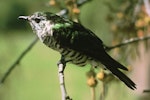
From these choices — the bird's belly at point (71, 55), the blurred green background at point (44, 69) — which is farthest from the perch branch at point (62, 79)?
the blurred green background at point (44, 69)

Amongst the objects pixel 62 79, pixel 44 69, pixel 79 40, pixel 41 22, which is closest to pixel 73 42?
pixel 79 40

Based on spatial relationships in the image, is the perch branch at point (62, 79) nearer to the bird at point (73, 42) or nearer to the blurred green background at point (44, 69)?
the bird at point (73, 42)

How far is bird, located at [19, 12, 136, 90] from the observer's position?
2.55m

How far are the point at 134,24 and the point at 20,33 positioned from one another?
27.5ft

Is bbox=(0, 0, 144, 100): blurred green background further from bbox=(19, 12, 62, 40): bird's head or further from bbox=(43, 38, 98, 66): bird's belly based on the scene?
→ bbox=(19, 12, 62, 40): bird's head

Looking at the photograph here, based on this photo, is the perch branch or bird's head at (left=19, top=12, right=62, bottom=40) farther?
bird's head at (left=19, top=12, right=62, bottom=40)

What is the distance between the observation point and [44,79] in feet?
28.8

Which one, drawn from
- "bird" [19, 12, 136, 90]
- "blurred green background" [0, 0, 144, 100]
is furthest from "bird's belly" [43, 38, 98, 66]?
"blurred green background" [0, 0, 144, 100]

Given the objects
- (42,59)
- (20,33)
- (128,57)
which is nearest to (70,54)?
(128,57)

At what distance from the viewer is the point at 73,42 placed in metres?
2.73

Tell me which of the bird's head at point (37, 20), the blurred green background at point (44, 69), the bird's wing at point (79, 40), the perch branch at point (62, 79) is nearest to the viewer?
the perch branch at point (62, 79)

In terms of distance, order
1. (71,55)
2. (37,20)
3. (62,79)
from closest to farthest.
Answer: (62,79)
(37,20)
(71,55)

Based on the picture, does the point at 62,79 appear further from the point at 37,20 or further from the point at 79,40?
the point at 79,40

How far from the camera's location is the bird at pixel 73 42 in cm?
255
